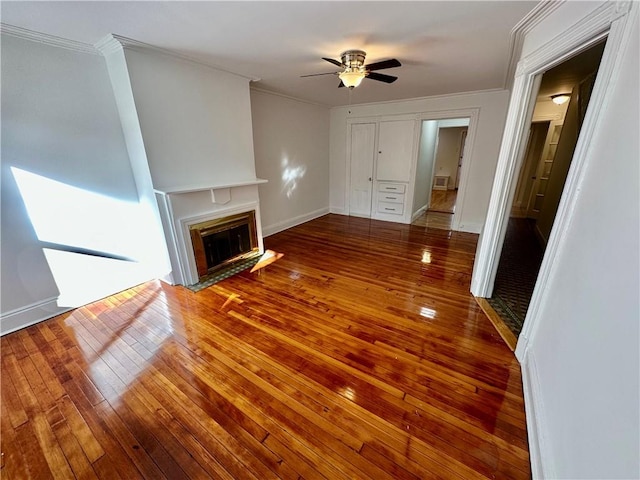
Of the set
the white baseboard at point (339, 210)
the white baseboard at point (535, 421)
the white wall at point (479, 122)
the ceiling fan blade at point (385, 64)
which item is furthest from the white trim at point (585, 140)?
the white baseboard at point (339, 210)

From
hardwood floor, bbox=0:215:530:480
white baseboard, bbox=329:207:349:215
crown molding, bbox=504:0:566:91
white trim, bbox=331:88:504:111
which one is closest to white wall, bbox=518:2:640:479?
crown molding, bbox=504:0:566:91

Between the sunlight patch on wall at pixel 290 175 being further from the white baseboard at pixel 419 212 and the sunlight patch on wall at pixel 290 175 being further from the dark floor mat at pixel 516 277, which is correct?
the dark floor mat at pixel 516 277

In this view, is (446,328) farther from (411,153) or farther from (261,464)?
(411,153)

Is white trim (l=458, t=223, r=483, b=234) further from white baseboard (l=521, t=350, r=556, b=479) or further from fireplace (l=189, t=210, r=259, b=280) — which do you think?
fireplace (l=189, t=210, r=259, b=280)

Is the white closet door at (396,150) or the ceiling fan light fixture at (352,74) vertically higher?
the ceiling fan light fixture at (352,74)

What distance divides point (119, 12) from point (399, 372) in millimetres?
3208

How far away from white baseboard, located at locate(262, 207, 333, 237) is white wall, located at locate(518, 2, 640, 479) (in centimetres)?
395

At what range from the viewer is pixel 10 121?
6.60ft

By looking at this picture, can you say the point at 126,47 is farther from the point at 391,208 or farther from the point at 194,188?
the point at 391,208

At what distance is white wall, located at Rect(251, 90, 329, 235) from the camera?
417cm

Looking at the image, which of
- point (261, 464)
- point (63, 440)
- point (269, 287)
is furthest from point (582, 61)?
point (63, 440)

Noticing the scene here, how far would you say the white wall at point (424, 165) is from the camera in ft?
16.7

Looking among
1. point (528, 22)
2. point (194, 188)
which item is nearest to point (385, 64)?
point (528, 22)

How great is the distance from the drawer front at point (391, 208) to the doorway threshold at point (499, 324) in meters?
3.05
